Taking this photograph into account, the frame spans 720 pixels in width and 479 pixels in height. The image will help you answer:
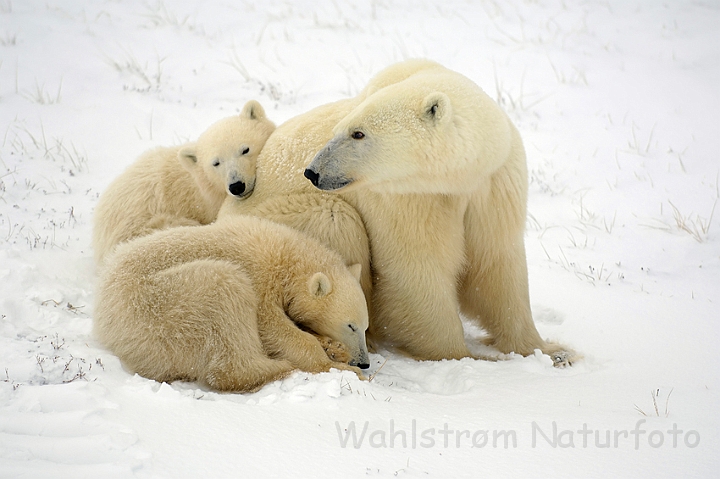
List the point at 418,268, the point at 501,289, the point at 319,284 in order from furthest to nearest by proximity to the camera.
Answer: the point at 501,289, the point at 418,268, the point at 319,284

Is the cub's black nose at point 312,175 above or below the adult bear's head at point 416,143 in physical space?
below

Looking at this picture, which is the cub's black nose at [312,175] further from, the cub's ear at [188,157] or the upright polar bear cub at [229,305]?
the cub's ear at [188,157]

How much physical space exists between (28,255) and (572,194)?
5611mm

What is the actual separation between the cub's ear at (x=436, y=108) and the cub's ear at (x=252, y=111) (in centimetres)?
254

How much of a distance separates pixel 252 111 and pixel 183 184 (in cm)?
91

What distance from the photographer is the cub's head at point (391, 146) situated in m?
3.83

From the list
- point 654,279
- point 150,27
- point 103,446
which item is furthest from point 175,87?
point 103,446

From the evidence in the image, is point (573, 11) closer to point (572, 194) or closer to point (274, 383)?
point (572, 194)

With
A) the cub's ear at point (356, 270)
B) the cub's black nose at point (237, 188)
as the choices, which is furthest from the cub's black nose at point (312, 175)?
the cub's black nose at point (237, 188)

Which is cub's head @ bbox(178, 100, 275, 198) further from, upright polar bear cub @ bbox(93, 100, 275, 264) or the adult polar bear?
the adult polar bear

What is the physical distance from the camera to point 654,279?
5.80 meters

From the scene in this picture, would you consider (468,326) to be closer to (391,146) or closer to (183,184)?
(391,146)

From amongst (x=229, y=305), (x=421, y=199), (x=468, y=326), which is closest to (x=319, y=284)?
(x=229, y=305)

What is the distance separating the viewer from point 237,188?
5113 mm
